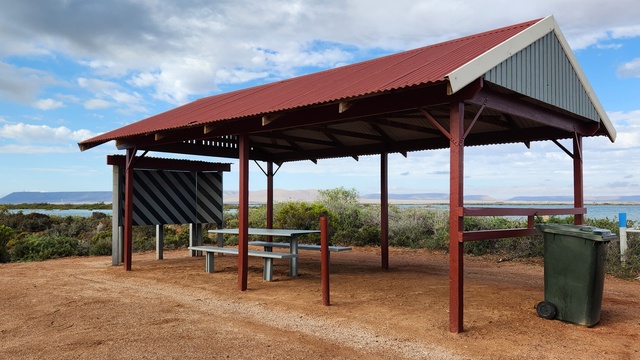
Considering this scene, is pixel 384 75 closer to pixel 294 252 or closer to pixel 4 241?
pixel 294 252

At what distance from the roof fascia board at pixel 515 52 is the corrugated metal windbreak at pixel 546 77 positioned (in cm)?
8

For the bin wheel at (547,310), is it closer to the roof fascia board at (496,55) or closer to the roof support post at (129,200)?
the roof fascia board at (496,55)

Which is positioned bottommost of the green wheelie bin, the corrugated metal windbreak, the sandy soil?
the sandy soil

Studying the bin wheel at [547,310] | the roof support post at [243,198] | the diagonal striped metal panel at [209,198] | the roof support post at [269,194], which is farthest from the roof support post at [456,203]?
the diagonal striped metal panel at [209,198]

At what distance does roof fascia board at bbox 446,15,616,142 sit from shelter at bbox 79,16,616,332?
1 cm

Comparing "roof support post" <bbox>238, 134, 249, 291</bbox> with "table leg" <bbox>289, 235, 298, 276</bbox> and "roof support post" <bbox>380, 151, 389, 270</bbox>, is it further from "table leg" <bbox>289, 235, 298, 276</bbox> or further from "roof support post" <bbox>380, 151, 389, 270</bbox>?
"roof support post" <bbox>380, 151, 389, 270</bbox>

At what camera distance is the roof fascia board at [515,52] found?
534cm

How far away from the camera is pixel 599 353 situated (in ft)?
15.9

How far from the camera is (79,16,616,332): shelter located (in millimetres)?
5680

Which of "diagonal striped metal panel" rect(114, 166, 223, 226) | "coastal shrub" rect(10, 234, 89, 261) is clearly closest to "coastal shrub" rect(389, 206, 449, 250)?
"diagonal striped metal panel" rect(114, 166, 223, 226)

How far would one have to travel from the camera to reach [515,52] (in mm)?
6441

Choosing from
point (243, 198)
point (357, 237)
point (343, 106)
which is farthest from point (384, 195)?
point (357, 237)

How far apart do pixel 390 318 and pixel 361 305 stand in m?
0.79

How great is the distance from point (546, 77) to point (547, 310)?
3331mm
